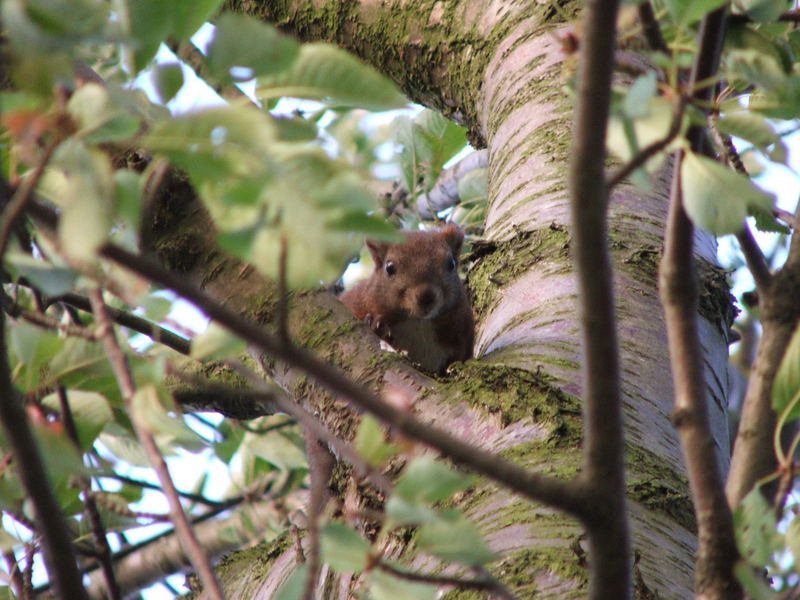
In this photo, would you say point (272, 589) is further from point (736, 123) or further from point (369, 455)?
point (736, 123)

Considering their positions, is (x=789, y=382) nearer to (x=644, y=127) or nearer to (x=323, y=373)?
(x=644, y=127)

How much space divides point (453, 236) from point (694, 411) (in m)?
3.05

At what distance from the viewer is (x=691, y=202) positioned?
873 millimetres

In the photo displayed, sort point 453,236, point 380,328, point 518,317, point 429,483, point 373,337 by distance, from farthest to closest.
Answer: point 453,236
point 380,328
point 518,317
point 373,337
point 429,483

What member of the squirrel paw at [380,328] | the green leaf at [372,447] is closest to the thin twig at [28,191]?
the green leaf at [372,447]

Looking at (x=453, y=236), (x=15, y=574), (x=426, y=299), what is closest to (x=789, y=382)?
(x=15, y=574)

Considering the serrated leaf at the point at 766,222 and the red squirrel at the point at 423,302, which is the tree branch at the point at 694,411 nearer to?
the serrated leaf at the point at 766,222

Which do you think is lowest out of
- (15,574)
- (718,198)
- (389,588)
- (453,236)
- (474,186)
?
(389,588)

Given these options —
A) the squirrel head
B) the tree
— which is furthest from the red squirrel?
the tree

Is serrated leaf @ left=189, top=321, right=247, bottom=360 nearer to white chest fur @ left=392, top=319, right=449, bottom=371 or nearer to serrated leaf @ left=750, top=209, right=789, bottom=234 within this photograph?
serrated leaf @ left=750, top=209, right=789, bottom=234

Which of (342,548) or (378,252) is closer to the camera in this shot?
(342,548)

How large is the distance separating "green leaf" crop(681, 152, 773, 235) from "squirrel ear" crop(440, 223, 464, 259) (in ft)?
10.0

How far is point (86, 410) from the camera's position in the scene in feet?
3.46

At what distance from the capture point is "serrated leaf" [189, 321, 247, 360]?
35.6 inches
